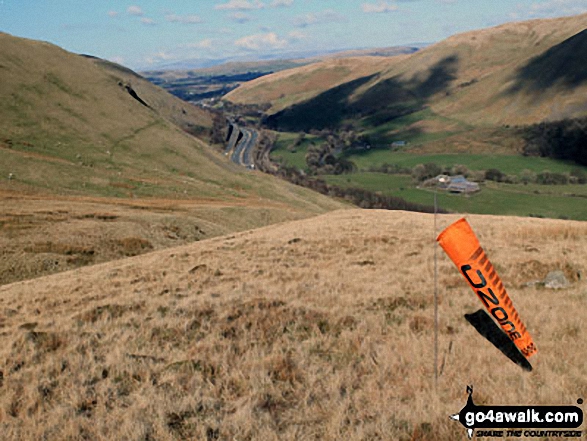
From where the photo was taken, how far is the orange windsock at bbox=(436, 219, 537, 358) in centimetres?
826

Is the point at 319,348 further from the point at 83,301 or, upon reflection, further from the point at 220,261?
the point at 220,261

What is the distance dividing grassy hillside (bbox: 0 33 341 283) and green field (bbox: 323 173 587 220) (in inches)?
1616

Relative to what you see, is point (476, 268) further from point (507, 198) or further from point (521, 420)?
point (507, 198)

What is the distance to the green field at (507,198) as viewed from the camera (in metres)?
115

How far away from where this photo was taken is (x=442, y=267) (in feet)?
63.4

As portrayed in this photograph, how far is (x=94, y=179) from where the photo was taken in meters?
67.8

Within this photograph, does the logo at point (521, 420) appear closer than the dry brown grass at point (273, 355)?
Yes

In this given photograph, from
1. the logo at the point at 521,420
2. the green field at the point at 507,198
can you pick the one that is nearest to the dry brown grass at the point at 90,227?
the logo at the point at 521,420

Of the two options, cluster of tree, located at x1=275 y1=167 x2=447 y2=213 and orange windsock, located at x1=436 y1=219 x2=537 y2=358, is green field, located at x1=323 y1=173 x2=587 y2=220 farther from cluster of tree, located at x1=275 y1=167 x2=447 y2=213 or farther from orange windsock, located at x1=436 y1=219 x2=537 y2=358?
orange windsock, located at x1=436 y1=219 x2=537 y2=358

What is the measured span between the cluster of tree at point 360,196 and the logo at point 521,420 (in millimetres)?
111356

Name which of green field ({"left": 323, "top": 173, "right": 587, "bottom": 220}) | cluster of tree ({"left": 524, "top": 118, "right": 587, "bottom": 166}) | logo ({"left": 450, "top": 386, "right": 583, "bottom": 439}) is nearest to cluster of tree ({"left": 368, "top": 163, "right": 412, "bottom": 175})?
green field ({"left": 323, "top": 173, "right": 587, "bottom": 220})

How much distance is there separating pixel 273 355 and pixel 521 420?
221 inches

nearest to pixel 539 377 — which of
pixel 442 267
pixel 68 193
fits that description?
pixel 442 267

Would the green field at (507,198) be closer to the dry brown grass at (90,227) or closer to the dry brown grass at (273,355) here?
the dry brown grass at (90,227)
